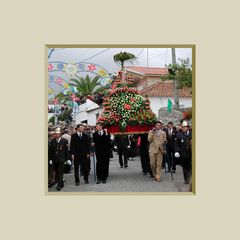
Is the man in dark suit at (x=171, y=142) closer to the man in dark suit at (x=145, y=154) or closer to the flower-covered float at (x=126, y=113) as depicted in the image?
the man in dark suit at (x=145, y=154)

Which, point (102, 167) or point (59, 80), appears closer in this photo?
point (59, 80)

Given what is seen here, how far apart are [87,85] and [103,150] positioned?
104 inches

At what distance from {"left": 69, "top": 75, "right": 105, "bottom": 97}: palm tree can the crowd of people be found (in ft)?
4.75

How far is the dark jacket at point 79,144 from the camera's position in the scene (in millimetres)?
14617

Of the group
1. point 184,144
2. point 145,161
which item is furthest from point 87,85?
point 184,144

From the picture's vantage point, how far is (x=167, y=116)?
18203 mm

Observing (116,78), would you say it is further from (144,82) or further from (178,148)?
(178,148)

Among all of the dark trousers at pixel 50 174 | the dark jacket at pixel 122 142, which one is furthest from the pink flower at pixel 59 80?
the dark jacket at pixel 122 142

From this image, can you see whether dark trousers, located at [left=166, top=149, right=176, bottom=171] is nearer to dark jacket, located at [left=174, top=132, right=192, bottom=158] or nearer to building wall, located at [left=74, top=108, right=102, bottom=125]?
dark jacket, located at [left=174, top=132, right=192, bottom=158]

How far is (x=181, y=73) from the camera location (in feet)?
49.2

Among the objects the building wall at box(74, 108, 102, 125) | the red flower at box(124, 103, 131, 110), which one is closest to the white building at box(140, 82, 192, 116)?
the red flower at box(124, 103, 131, 110)

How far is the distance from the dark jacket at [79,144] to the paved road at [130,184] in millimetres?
1006

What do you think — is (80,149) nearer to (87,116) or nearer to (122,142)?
(122,142)
